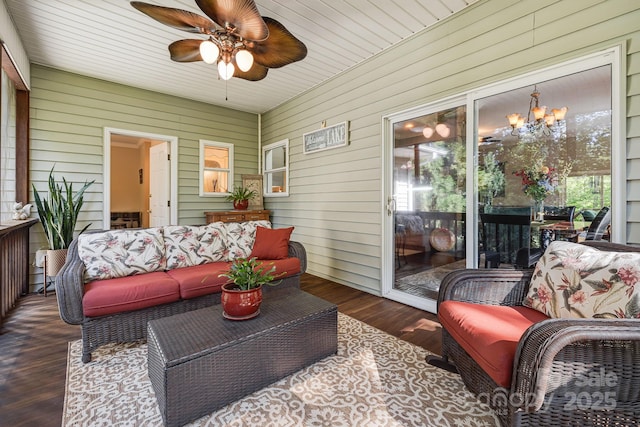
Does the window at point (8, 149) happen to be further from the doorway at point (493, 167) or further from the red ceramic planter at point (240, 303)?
the doorway at point (493, 167)

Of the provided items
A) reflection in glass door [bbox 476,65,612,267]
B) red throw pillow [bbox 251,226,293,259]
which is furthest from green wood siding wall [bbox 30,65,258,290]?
reflection in glass door [bbox 476,65,612,267]

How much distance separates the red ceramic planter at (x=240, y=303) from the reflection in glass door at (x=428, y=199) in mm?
2071

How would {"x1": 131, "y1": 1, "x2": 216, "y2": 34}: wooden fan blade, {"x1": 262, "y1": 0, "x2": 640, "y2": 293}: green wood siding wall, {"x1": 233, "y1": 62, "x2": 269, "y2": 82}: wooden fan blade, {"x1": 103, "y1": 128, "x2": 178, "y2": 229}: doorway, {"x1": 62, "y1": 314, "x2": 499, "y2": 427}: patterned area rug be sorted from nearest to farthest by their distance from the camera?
{"x1": 62, "y1": 314, "x2": 499, "y2": 427}: patterned area rug
{"x1": 131, "y1": 1, "x2": 216, "y2": 34}: wooden fan blade
{"x1": 262, "y1": 0, "x2": 640, "y2": 293}: green wood siding wall
{"x1": 233, "y1": 62, "x2": 269, "y2": 82}: wooden fan blade
{"x1": 103, "y1": 128, "x2": 178, "y2": 229}: doorway

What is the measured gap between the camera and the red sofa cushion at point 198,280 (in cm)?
247

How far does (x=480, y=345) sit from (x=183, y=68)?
437 centimetres

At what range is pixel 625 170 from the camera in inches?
76.2

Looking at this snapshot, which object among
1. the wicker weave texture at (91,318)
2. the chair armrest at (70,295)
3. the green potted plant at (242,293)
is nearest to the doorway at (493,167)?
the green potted plant at (242,293)

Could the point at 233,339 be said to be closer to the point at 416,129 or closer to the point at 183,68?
the point at 416,129

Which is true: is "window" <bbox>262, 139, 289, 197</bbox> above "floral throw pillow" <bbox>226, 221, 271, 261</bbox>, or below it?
above

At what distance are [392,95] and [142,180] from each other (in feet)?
22.8

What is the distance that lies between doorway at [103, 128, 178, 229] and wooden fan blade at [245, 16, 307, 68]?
2.92 m

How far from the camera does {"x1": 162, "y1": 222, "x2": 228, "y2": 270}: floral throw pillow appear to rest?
2.90 meters

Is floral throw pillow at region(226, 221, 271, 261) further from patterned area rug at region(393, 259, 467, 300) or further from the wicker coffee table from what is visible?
patterned area rug at region(393, 259, 467, 300)

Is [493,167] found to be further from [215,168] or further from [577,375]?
[215,168]
